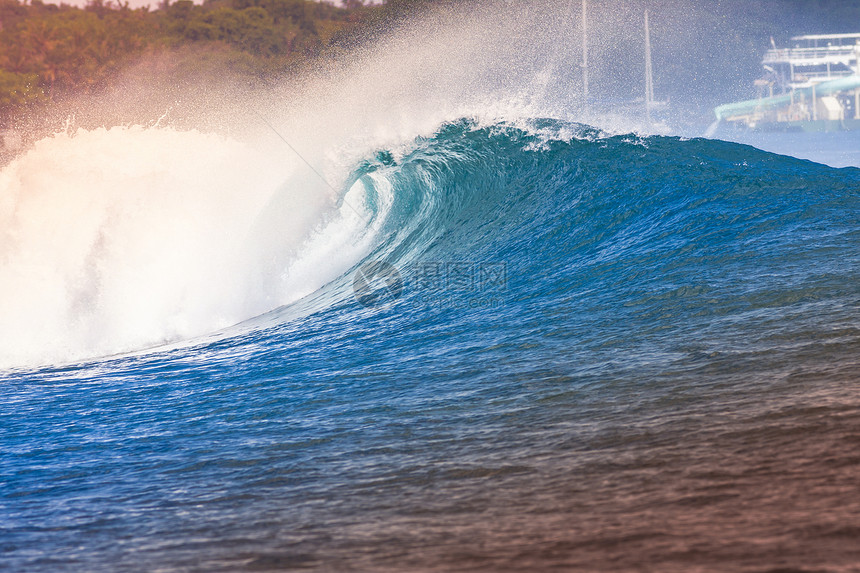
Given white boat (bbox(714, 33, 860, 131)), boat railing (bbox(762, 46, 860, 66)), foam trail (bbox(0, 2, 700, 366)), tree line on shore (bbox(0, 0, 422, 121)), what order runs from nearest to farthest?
foam trail (bbox(0, 2, 700, 366)), tree line on shore (bbox(0, 0, 422, 121)), boat railing (bbox(762, 46, 860, 66)), white boat (bbox(714, 33, 860, 131))

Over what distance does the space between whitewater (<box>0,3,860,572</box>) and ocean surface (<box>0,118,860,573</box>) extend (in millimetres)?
26

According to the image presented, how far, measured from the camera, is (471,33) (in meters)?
21.5

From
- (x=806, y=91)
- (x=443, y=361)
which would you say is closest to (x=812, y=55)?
(x=806, y=91)

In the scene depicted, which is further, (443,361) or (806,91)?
(806,91)

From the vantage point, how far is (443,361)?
5508 millimetres

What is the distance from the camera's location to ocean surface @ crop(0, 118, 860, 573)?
283cm

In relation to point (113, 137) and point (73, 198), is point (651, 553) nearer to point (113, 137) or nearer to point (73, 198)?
point (73, 198)

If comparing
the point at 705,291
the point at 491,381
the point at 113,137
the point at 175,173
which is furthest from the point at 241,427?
the point at 113,137

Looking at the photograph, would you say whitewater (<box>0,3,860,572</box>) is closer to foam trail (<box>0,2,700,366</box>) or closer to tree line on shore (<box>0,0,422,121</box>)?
foam trail (<box>0,2,700,366</box>)

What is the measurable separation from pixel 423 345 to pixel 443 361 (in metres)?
0.57

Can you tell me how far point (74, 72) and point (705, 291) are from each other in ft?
195

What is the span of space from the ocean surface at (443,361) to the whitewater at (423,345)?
0.08ft

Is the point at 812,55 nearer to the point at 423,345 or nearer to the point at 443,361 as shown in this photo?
the point at 423,345

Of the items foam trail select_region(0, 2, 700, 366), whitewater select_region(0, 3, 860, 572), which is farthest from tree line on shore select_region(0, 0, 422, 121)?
whitewater select_region(0, 3, 860, 572)
